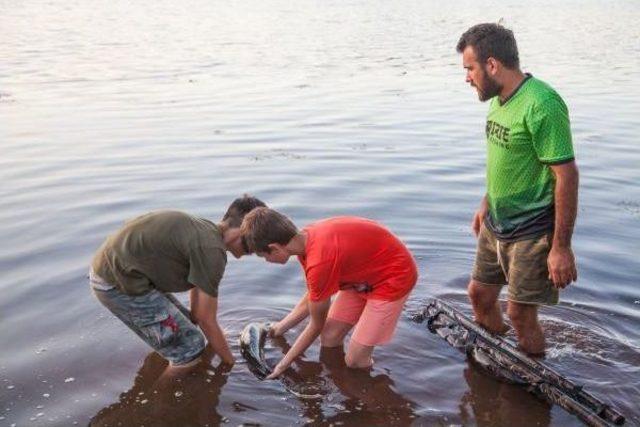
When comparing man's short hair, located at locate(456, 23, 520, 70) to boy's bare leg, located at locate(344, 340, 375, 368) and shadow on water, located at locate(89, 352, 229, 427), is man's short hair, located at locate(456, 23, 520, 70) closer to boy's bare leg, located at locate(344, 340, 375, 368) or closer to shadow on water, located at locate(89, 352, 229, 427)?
boy's bare leg, located at locate(344, 340, 375, 368)

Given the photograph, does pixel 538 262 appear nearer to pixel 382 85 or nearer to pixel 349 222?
pixel 349 222

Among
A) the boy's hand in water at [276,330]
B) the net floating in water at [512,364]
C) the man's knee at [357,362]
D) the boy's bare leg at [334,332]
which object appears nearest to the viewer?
the net floating in water at [512,364]

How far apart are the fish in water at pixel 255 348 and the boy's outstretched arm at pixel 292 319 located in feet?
0.37

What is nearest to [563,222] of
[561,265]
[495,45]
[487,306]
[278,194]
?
[561,265]

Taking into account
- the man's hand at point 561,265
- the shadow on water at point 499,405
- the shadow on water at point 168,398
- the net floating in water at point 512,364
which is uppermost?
the man's hand at point 561,265

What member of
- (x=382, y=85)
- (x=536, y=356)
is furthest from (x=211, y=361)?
(x=382, y=85)

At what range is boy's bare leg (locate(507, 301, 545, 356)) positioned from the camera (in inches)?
186

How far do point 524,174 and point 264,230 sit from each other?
1604mm

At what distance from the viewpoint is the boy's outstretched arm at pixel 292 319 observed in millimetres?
5406

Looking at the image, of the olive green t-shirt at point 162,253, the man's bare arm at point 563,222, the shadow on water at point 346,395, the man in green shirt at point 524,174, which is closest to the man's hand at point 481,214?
the man in green shirt at point 524,174

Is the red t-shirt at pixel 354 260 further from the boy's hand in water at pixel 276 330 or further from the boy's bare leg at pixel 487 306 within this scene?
the boy's hand in water at pixel 276 330

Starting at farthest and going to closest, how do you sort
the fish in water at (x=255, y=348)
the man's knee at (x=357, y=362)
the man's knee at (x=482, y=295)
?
the man's knee at (x=482, y=295) → the man's knee at (x=357, y=362) → the fish in water at (x=255, y=348)

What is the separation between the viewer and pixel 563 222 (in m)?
4.20

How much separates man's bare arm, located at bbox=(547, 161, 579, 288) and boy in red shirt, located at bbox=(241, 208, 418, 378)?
981 millimetres
